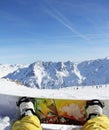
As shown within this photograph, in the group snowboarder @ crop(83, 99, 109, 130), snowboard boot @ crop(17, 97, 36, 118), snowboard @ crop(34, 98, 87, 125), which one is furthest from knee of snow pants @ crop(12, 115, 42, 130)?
snowboard @ crop(34, 98, 87, 125)

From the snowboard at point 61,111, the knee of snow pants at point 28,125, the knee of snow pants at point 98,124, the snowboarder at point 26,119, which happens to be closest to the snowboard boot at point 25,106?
the snowboarder at point 26,119

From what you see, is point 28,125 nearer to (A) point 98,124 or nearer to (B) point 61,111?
(A) point 98,124

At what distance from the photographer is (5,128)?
18.3 feet

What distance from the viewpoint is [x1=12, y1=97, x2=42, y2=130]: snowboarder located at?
14.9ft

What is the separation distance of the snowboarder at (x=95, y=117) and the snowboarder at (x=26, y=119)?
2.68ft

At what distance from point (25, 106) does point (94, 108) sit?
1365 millimetres

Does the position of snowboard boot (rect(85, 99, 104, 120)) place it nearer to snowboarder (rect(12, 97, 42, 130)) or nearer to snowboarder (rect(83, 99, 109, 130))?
snowboarder (rect(83, 99, 109, 130))

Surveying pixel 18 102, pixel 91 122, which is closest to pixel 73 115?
pixel 18 102

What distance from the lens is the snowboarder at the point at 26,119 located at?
4555mm

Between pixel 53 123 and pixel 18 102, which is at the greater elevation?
pixel 18 102

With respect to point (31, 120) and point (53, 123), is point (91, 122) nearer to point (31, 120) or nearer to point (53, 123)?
point (31, 120)

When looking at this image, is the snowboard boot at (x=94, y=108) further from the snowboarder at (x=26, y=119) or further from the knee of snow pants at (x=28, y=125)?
the knee of snow pants at (x=28, y=125)

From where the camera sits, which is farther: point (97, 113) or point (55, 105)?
point (55, 105)

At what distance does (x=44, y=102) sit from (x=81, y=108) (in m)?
0.84
